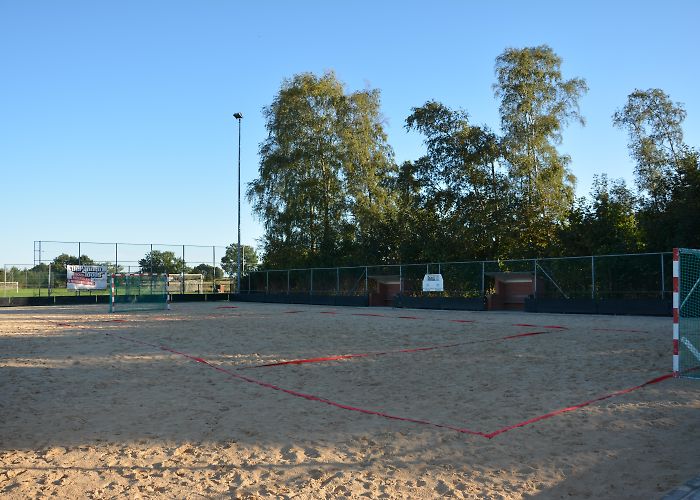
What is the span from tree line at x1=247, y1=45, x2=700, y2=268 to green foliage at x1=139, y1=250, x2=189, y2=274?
6.70 metres

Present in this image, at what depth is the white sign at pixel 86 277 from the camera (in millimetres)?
38281

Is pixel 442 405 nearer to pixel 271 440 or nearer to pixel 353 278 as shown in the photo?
→ pixel 271 440

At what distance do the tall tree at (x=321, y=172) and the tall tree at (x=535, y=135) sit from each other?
1165 centimetres

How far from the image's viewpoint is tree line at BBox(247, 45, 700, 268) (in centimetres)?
2583

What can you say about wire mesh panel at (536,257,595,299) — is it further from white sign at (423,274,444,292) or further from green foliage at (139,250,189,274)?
green foliage at (139,250,189,274)

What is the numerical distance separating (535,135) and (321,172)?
16.4 meters

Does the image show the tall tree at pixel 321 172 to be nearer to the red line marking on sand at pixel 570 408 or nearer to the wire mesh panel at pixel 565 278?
the wire mesh panel at pixel 565 278

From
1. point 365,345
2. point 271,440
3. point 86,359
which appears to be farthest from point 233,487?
point 365,345

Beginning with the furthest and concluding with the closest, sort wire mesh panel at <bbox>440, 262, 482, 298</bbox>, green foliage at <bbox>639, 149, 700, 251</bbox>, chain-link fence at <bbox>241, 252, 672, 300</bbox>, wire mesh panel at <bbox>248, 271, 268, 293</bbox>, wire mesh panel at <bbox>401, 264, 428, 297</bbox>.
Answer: wire mesh panel at <bbox>248, 271, 268, 293</bbox>, wire mesh panel at <bbox>401, 264, 428, 297</bbox>, wire mesh panel at <bbox>440, 262, 482, 298</bbox>, green foliage at <bbox>639, 149, 700, 251</bbox>, chain-link fence at <bbox>241, 252, 672, 300</bbox>

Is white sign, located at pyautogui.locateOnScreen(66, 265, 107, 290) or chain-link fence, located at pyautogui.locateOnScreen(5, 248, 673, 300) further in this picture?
white sign, located at pyautogui.locateOnScreen(66, 265, 107, 290)

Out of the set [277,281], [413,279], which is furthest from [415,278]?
[277,281]

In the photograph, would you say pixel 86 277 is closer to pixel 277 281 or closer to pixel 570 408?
pixel 277 281

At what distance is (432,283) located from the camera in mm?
27469

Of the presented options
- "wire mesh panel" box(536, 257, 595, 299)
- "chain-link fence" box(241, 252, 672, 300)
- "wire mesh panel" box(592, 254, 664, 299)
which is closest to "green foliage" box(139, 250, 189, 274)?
"chain-link fence" box(241, 252, 672, 300)
